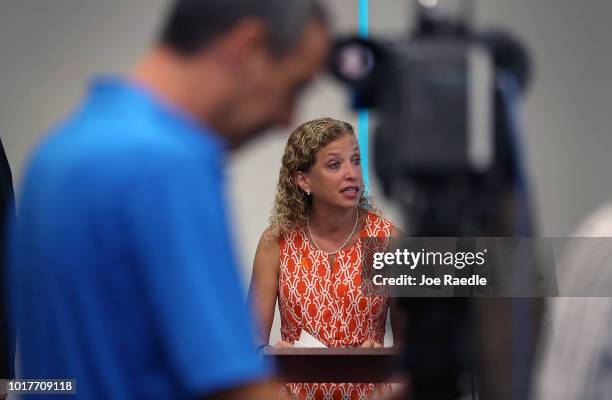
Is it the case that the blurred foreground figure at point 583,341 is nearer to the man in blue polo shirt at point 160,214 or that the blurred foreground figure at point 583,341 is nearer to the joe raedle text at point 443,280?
the joe raedle text at point 443,280

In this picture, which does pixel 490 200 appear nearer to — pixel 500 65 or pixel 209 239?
pixel 500 65

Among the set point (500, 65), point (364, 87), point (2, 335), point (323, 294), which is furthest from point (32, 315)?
point (323, 294)

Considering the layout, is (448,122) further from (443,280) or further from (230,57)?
(443,280)

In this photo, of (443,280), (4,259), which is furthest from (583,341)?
(4,259)

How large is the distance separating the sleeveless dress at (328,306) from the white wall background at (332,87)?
3.51ft

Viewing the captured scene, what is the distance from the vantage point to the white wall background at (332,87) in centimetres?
405

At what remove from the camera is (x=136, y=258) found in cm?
86

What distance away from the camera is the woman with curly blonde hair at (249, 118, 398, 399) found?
2.86 meters

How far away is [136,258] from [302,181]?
228cm

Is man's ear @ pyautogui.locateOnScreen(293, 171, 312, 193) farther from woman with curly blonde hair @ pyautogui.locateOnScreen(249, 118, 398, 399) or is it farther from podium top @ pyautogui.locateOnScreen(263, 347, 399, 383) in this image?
podium top @ pyautogui.locateOnScreen(263, 347, 399, 383)

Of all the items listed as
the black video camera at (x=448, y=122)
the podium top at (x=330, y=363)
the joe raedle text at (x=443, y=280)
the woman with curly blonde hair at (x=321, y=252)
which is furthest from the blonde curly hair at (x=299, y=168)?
the black video camera at (x=448, y=122)

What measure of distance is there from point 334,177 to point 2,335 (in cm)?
111

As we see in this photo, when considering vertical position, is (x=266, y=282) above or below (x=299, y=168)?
below

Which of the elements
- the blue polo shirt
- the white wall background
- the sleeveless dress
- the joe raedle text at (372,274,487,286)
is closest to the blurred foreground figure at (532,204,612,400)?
the joe raedle text at (372,274,487,286)
